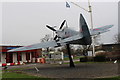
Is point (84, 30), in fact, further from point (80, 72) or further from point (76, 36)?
point (80, 72)

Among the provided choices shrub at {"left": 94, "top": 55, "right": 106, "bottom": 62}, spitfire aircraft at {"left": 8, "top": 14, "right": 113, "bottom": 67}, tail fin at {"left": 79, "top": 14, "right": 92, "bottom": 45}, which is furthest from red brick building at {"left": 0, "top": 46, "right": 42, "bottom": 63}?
tail fin at {"left": 79, "top": 14, "right": 92, "bottom": 45}

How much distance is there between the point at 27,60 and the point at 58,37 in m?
26.7

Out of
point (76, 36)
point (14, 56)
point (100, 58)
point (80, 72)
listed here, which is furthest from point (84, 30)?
point (14, 56)

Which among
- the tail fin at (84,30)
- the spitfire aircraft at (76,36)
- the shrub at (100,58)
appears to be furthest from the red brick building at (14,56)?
the tail fin at (84,30)

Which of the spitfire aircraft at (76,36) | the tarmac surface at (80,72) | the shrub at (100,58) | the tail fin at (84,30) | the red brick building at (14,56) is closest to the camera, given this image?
the tarmac surface at (80,72)

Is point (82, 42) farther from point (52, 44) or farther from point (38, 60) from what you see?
point (38, 60)

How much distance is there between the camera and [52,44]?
2302 centimetres

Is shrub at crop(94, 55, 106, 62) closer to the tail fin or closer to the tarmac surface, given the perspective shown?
the tarmac surface

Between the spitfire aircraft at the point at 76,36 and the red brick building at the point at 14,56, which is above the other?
the spitfire aircraft at the point at 76,36

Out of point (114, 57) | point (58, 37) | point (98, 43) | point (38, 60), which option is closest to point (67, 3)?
point (58, 37)

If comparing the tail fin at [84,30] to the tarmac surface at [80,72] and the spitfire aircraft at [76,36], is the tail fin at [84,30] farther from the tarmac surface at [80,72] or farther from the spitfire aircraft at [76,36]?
the tarmac surface at [80,72]

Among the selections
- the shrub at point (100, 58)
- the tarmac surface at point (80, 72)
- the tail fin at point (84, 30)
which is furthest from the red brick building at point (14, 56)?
the tail fin at point (84, 30)

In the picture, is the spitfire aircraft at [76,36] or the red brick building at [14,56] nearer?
the spitfire aircraft at [76,36]

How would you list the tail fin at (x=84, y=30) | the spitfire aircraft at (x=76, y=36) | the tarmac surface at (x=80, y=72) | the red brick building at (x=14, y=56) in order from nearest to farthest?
1. the tarmac surface at (x=80, y=72)
2. the tail fin at (x=84, y=30)
3. the spitfire aircraft at (x=76, y=36)
4. the red brick building at (x=14, y=56)
